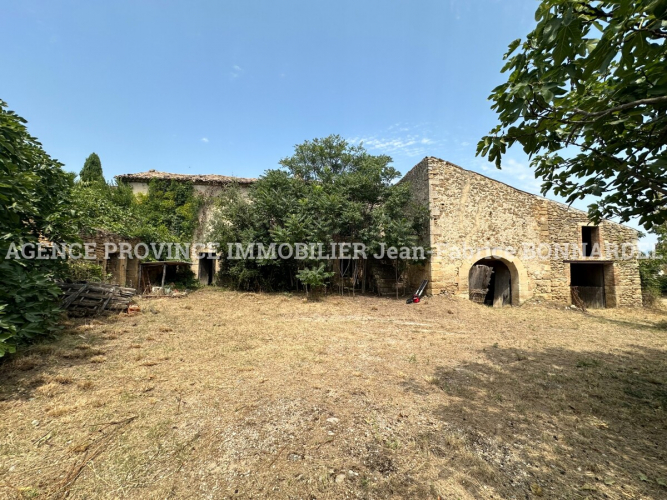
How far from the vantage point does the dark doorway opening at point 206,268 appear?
15.4 metres

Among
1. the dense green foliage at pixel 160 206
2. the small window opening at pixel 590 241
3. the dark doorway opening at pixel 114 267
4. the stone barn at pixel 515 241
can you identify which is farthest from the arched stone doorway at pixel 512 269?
the dense green foliage at pixel 160 206

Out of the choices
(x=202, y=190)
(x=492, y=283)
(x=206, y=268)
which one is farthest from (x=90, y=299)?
(x=492, y=283)

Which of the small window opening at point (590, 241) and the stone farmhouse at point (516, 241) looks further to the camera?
the small window opening at point (590, 241)

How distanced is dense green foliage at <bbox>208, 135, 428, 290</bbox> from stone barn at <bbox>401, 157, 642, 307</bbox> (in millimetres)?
1133

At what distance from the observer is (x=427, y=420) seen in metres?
2.96

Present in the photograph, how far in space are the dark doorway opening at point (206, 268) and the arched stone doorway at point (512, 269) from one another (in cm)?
1173

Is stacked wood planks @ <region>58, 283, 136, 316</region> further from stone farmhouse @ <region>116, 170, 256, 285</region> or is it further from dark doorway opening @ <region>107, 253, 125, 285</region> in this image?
stone farmhouse @ <region>116, 170, 256, 285</region>

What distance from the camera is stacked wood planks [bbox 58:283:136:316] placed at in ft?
22.2

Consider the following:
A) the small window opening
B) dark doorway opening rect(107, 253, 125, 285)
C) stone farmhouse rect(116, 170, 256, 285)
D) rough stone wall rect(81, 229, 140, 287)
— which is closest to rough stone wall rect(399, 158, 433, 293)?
the small window opening

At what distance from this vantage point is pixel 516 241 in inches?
450

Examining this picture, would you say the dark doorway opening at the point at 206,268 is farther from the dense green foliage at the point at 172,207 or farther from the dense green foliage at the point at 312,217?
the dense green foliage at the point at 312,217

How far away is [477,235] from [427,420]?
385 inches

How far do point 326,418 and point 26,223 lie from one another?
241 inches

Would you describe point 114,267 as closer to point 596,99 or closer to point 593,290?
point 596,99
